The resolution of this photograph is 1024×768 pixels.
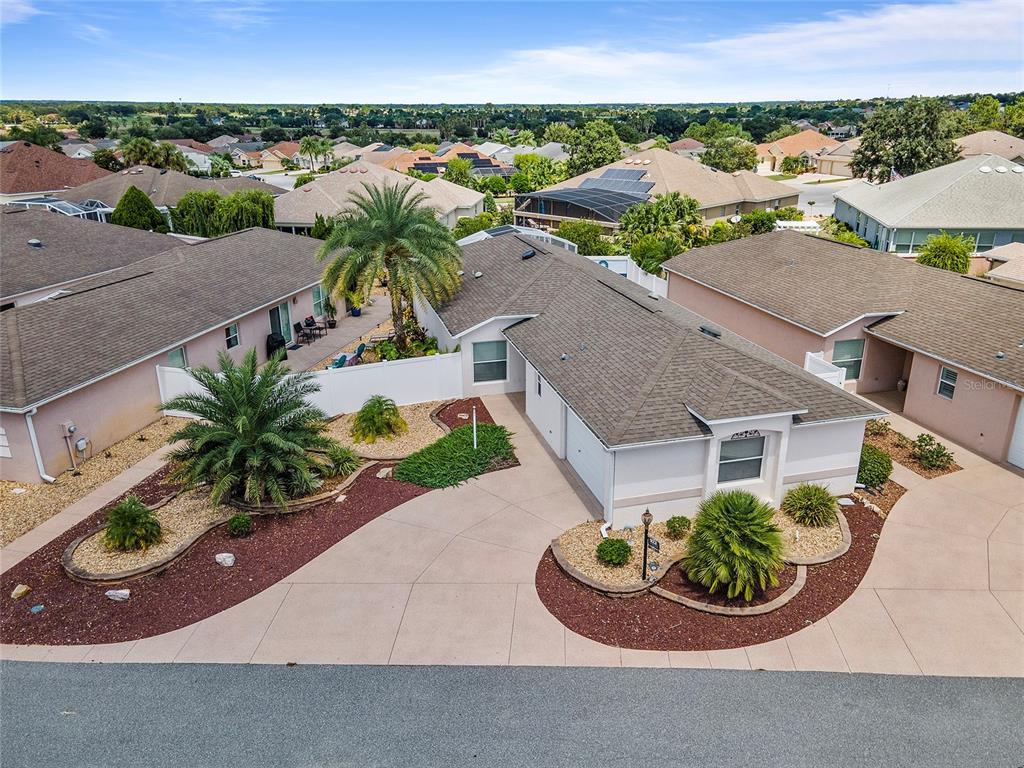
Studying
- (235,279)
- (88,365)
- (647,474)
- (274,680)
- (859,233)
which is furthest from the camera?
(859,233)

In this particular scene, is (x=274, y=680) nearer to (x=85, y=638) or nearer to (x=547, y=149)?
(x=85, y=638)

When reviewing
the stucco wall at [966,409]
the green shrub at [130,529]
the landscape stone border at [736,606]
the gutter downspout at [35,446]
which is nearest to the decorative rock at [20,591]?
the green shrub at [130,529]

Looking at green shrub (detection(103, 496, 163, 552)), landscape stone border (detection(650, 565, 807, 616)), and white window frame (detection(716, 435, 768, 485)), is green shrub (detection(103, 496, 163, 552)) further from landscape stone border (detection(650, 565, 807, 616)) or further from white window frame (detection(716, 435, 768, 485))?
white window frame (detection(716, 435, 768, 485))

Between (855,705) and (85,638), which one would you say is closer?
(855,705)

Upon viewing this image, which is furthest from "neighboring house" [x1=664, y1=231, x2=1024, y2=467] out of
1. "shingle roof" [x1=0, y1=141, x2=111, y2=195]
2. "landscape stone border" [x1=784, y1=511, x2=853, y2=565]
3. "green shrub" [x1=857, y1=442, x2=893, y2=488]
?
"shingle roof" [x1=0, y1=141, x2=111, y2=195]

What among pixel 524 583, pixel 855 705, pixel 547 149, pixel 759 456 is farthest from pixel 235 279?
pixel 547 149

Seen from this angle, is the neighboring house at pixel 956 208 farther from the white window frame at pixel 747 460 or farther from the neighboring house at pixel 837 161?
the neighboring house at pixel 837 161
